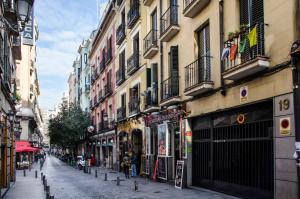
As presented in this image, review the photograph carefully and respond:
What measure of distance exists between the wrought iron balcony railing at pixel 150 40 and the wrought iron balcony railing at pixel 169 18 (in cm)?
133

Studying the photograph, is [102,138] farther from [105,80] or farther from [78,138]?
[78,138]

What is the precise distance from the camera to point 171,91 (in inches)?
760

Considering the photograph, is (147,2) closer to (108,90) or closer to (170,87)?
(170,87)

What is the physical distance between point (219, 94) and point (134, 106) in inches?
504

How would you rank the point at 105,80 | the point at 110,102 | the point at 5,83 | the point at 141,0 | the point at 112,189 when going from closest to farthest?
1. the point at 5,83
2. the point at 112,189
3. the point at 141,0
4. the point at 110,102
5. the point at 105,80

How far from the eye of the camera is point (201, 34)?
17.0 metres

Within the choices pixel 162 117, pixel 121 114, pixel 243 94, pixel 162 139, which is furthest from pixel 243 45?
pixel 121 114

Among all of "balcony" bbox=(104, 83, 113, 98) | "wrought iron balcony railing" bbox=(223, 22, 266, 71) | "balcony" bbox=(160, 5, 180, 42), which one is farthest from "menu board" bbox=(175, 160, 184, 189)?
"balcony" bbox=(104, 83, 113, 98)

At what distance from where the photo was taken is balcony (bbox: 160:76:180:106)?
18.6 m

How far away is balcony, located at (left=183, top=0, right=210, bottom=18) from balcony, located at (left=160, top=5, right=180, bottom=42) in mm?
1822

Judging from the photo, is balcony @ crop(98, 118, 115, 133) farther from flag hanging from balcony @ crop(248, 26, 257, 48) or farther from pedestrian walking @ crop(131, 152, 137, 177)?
flag hanging from balcony @ crop(248, 26, 257, 48)

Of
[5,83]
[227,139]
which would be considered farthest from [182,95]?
[5,83]

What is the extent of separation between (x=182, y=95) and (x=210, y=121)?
2728 millimetres

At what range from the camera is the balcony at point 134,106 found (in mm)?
26059
